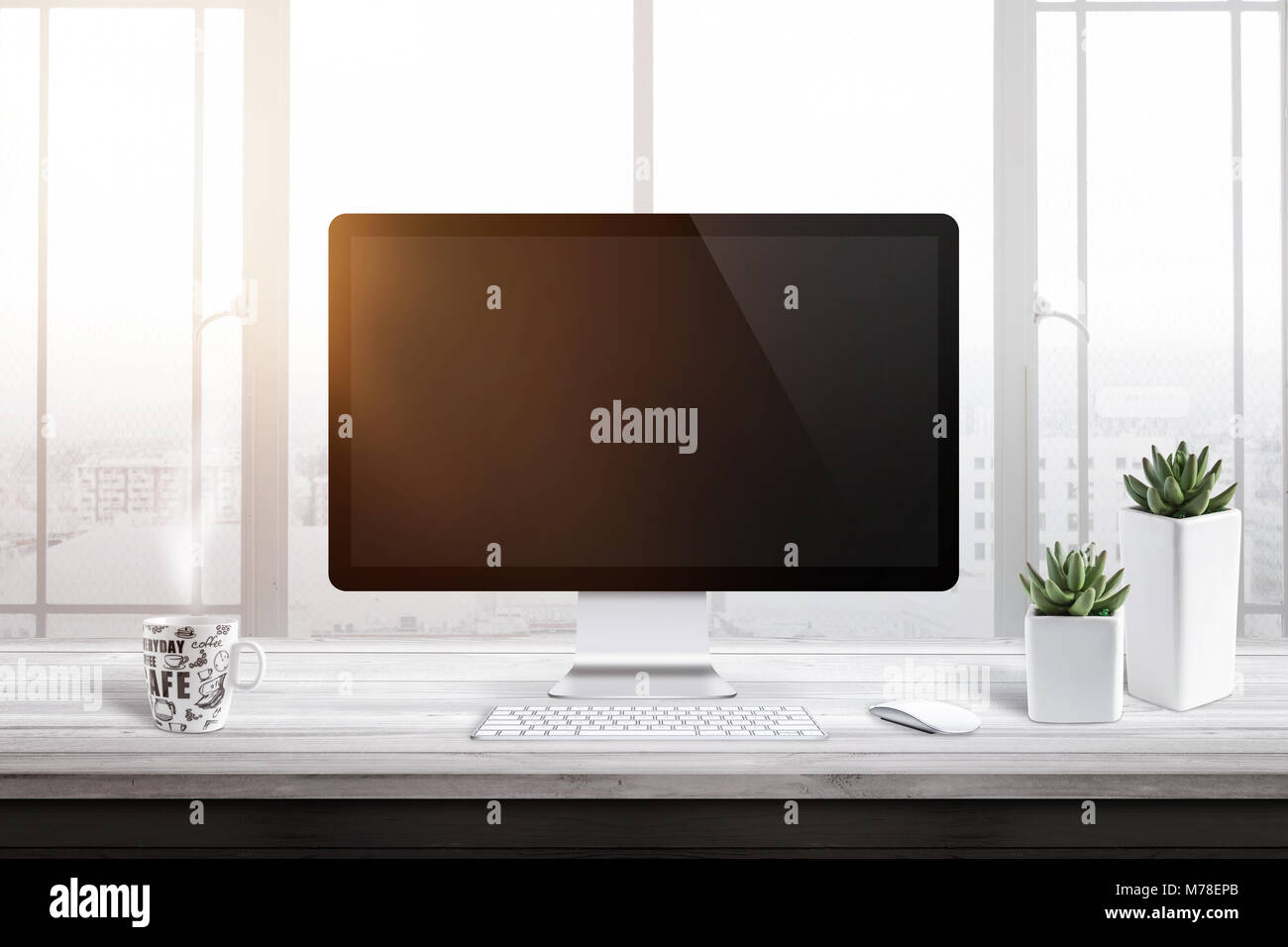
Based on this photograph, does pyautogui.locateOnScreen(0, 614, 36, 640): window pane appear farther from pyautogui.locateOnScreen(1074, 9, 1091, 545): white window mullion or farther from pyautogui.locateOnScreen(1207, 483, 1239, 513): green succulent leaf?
pyautogui.locateOnScreen(1074, 9, 1091, 545): white window mullion

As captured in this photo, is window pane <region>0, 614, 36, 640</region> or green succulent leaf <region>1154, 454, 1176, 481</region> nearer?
green succulent leaf <region>1154, 454, 1176, 481</region>

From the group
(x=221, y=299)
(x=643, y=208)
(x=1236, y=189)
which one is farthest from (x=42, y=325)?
(x=1236, y=189)

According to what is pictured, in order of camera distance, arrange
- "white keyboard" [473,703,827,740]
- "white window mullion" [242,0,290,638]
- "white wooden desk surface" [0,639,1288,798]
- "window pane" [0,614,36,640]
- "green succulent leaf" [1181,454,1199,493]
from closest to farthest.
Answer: "white wooden desk surface" [0,639,1288,798], "white keyboard" [473,703,827,740], "green succulent leaf" [1181,454,1199,493], "white window mullion" [242,0,290,638], "window pane" [0,614,36,640]

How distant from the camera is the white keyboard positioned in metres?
0.80

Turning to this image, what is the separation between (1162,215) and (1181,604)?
6.37ft

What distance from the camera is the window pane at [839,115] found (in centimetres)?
241

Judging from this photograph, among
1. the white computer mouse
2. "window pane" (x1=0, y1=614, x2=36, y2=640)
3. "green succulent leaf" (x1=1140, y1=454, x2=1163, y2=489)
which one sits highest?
"green succulent leaf" (x1=1140, y1=454, x2=1163, y2=489)

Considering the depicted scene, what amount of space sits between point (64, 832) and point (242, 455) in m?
1.83

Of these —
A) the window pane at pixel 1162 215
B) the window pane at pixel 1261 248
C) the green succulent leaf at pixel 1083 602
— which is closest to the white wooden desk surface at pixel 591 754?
the green succulent leaf at pixel 1083 602

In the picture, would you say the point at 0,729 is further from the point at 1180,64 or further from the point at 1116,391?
the point at 1180,64

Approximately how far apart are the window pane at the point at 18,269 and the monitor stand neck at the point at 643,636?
2.22 m

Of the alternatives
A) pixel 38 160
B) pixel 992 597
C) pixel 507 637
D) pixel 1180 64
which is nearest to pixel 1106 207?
pixel 1180 64

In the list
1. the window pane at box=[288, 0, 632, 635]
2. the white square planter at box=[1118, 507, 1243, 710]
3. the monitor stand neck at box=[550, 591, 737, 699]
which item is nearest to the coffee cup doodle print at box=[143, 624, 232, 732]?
the monitor stand neck at box=[550, 591, 737, 699]

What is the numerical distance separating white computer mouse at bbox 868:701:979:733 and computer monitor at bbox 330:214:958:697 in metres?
0.17
